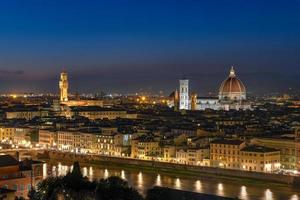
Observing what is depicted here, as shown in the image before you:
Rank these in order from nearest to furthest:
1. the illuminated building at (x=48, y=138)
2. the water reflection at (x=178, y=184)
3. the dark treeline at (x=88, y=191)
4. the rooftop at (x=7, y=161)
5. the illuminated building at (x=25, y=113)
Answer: the dark treeline at (x=88, y=191) < the rooftop at (x=7, y=161) < the water reflection at (x=178, y=184) < the illuminated building at (x=48, y=138) < the illuminated building at (x=25, y=113)

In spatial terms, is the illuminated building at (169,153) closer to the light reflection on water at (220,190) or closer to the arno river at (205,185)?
the arno river at (205,185)

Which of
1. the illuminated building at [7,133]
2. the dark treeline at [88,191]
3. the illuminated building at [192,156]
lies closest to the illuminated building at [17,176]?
the dark treeline at [88,191]

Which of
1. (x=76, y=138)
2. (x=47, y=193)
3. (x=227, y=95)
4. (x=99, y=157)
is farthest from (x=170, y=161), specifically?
(x=227, y=95)

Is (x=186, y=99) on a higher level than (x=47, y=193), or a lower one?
higher

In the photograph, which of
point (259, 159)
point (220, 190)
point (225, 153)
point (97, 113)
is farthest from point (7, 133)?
point (220, 190)

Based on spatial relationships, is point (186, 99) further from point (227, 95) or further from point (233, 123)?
point (233, 123)

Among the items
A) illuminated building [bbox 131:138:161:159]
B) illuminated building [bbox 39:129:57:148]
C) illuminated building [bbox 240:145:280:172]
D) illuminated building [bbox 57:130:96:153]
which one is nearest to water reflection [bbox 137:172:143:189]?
illuminated building [bbox 131:138:161:159]
